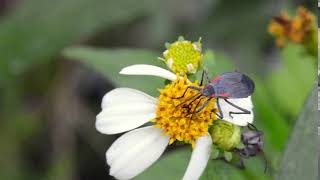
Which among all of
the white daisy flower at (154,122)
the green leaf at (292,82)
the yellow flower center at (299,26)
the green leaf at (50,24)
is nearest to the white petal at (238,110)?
the white daisy flower at (154,122)

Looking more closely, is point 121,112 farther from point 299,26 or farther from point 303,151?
point 299,26

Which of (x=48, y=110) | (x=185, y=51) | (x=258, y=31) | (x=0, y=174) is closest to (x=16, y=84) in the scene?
(x=48, y=110)

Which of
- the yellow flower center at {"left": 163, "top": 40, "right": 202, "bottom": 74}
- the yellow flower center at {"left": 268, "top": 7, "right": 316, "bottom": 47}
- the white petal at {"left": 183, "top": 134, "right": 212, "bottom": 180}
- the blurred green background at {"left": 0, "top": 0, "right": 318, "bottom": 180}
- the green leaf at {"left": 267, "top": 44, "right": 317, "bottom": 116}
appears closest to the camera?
the white petal at {"left": 183, "top": 134, "right": 212, "bottom": 180}

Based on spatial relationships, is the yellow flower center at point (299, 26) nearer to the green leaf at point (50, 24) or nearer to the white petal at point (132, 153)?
the white petal at point (132, 153)

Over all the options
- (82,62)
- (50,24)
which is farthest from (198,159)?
(50,24)

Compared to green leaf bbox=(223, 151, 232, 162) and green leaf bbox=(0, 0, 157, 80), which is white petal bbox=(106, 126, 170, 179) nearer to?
green leaf bbox=(223, 151, 232, 162)

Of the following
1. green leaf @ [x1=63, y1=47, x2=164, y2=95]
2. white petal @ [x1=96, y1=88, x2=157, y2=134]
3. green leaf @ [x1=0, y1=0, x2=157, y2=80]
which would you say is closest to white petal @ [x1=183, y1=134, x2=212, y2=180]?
white petal @ [x1=96, y1=88, x2=157, y2=134]
